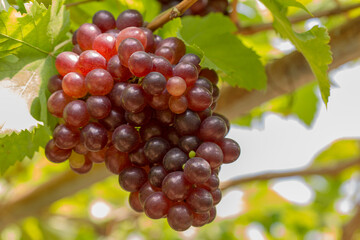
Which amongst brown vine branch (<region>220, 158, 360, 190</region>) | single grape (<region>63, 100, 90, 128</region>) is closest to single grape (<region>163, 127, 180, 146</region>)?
single grape (<region>63, 100, 90, 128</region>)

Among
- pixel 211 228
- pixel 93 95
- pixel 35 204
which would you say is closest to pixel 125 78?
pixel 93 95

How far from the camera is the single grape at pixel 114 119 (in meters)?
0.54

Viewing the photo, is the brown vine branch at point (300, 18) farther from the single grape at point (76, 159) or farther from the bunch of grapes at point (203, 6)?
the single grape at point (76, 159)

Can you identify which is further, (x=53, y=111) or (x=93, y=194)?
(x=93, y=194)

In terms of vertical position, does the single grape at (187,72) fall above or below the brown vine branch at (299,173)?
above

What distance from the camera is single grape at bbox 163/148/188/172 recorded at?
0.49 m

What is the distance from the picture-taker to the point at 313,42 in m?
0.55

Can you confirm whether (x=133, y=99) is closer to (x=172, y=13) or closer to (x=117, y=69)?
(x=117, y=69)

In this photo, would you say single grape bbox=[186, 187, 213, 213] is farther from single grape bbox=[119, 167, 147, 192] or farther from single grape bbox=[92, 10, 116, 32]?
single grape bbox=[92, 10, 116, 32]

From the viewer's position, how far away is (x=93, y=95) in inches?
21.1

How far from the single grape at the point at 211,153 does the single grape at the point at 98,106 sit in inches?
5.0

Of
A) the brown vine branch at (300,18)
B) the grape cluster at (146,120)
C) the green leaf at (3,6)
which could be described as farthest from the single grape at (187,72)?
the brown vine branch at (300,18)

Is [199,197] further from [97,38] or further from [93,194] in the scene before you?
[93,194]

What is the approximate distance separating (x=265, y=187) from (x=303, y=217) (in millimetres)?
233
